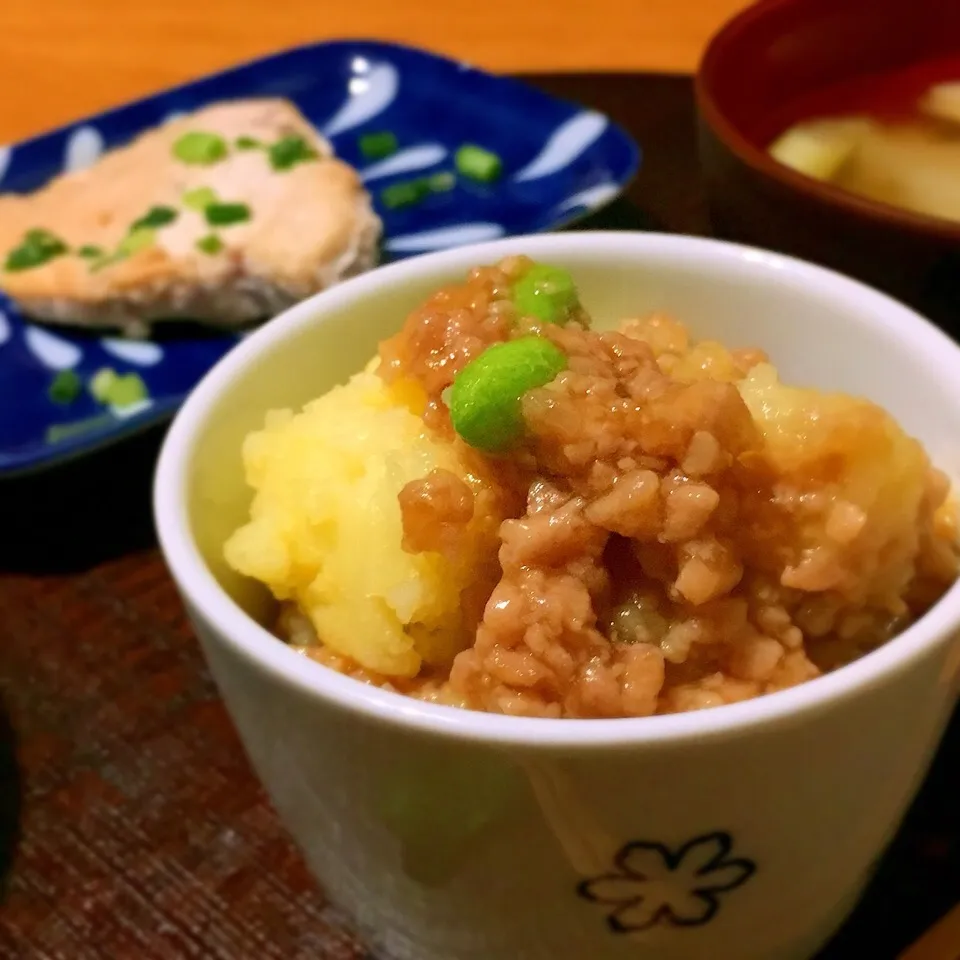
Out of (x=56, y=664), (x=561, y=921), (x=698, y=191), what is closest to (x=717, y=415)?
(x=561, y=921)

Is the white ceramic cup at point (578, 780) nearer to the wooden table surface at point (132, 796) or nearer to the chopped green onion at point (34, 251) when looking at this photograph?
the wooden table surface at point (132, 796)

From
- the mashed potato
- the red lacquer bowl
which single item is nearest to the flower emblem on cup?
the mashed potato

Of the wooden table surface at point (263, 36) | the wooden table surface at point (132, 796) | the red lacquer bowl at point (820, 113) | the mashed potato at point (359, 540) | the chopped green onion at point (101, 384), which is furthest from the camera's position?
the wooden table surface at point (263, 36)

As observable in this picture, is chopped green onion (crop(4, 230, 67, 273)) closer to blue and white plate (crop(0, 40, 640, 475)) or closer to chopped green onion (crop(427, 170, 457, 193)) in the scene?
blue and white plate (crop(0, 40, 640, 475))

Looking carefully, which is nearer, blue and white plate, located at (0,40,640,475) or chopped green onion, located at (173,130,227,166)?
blue and white plate, located at (0,40,640,475)

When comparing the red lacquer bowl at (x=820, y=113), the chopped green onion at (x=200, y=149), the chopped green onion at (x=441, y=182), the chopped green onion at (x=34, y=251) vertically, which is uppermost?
the red lacquer bowl at (x=820, y=113)

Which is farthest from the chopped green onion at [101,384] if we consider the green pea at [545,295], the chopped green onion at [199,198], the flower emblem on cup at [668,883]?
the flower emblem on cup at [668,883]

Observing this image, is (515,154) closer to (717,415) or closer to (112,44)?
(112,44)

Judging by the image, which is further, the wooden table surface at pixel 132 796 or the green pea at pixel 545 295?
the wooden table surface at pixel 132 796
